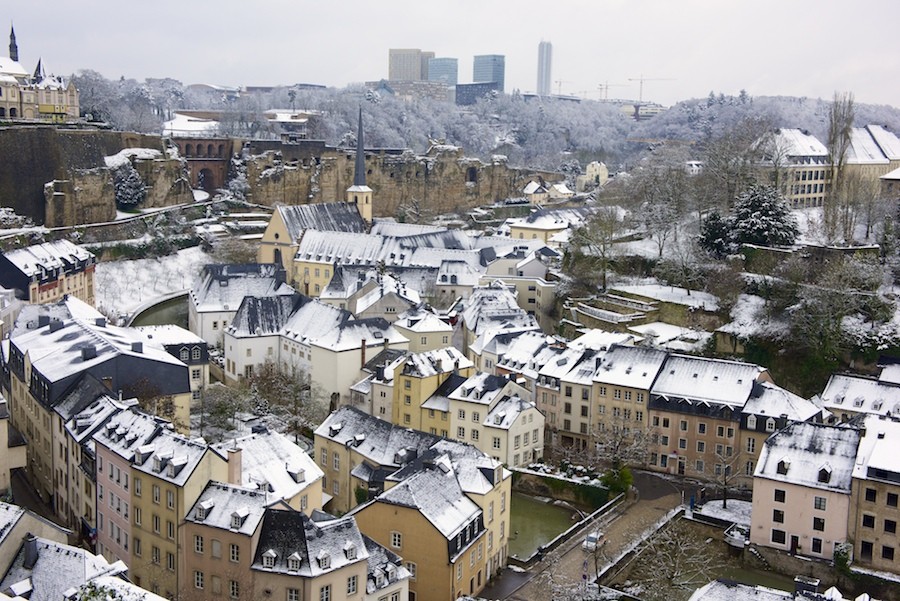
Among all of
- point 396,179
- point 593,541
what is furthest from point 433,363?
point 396,179

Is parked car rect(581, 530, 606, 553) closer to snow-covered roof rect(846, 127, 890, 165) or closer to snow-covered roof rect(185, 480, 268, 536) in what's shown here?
snow-covered roof rect(185, 480, 268, 536)

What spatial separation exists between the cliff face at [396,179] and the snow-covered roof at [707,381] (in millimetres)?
53541

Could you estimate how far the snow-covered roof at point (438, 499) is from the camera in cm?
2850

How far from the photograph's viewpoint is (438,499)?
2922cm

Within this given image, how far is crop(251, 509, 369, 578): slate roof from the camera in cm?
2502

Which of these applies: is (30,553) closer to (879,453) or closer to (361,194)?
(879,453)

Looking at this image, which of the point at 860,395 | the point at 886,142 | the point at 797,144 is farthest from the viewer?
the point at 886,142

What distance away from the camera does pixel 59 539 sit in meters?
25.5

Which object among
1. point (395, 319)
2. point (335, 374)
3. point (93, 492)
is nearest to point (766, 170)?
point (395, 319)

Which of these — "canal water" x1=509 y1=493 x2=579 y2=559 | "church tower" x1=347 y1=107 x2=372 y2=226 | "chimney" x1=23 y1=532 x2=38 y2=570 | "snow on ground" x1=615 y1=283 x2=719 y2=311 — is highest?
"church tower" x1=347 y1=107 x2=372 y2=226

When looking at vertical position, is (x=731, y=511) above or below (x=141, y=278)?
below

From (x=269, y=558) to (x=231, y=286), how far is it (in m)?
32.5

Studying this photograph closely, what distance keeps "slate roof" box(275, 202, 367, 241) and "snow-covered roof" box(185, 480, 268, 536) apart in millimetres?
44397

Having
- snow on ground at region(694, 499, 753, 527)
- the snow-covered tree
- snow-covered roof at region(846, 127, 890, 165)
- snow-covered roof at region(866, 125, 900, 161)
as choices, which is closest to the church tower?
the snow-covered tree
